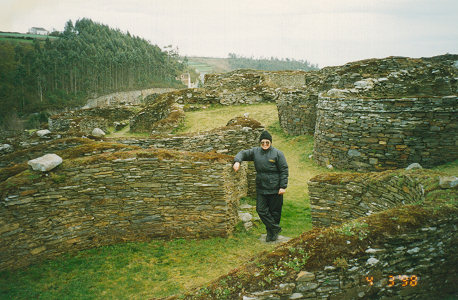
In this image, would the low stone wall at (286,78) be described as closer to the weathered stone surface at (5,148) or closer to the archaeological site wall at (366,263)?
the weathered stone surface at (5,148)

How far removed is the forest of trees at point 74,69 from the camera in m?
79.6

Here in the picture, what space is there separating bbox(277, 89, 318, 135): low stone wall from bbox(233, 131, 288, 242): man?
1019cm

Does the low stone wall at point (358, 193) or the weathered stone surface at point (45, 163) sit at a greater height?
the weathered stone surface at point (45, 163)

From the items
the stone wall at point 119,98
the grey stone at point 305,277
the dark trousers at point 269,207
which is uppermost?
the stone wall at point 119,98

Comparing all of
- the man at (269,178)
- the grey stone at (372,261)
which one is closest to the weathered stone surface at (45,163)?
the man at (269,178)

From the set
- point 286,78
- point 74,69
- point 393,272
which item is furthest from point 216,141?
point 74,69

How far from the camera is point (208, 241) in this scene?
7.20 m

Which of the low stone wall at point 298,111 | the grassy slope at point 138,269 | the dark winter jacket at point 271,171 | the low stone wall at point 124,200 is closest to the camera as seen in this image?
the grassy slope at point 138,269

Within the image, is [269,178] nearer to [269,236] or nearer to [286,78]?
[269,236]

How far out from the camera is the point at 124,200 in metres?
7.09

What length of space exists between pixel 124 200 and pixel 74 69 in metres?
103

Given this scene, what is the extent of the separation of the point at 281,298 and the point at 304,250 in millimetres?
711

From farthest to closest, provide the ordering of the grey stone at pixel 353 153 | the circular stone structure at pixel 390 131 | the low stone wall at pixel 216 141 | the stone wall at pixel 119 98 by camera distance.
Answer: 1. the stone wall at pixel 119 98
2. the grey stone at pixel 353 153
3. the low stone wall at pixel 216 141
4. the circular stone structure at pixel 390 131

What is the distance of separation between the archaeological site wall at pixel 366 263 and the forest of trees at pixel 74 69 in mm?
72895
